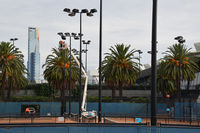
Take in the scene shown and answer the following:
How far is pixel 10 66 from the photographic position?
182 ft

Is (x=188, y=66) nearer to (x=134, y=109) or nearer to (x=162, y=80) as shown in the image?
(x=162, y=80)

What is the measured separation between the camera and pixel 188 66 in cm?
5366

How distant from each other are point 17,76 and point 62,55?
906 cm

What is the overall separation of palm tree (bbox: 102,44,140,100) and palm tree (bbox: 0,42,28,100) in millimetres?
15898

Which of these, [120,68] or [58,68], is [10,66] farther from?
[120,68]

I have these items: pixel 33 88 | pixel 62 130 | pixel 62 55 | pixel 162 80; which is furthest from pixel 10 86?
pixel 62 130

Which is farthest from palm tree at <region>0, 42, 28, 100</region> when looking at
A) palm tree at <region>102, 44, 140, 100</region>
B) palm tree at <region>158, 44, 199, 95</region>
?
palm tree at <region>158, 44, 199, 95</region>

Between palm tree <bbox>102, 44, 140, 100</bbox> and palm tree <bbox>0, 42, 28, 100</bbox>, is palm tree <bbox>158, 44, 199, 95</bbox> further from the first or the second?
palm tree <bbox>0, 42, 28, 100</bbox>

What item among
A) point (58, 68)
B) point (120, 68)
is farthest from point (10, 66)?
point (120, 68)

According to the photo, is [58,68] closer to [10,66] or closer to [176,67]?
[10,66]

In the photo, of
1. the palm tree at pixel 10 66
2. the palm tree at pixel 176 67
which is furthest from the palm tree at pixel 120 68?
the palm tree at pixel 10 66

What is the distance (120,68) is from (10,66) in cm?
1962

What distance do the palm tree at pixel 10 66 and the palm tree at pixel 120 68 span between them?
626 inches

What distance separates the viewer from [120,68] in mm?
55406
